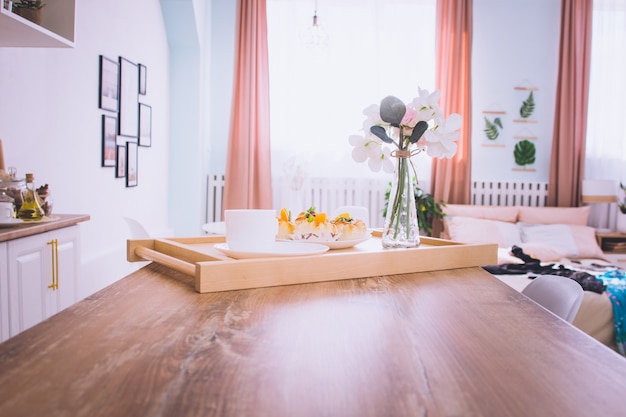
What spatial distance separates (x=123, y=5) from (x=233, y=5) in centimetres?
198

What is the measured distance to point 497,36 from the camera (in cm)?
553

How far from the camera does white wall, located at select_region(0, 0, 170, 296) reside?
2.47 m

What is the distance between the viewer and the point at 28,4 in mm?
2117

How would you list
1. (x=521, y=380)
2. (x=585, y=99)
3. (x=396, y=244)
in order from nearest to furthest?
1. (x=521, y=380)
2. (x=396, y=244)
3. (x=585, y=99)

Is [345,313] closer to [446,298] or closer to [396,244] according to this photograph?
[446,298]

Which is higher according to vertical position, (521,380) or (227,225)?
(227,225)

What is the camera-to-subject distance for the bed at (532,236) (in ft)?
12.1

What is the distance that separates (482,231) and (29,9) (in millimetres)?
3776

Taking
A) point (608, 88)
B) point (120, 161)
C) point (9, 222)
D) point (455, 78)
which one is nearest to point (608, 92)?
point (608, 88)

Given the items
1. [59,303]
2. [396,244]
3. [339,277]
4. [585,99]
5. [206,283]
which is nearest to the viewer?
[206,283]

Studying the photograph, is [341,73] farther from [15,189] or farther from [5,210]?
[5,210]

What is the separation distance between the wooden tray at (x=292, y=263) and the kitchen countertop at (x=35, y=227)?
26.1 inches

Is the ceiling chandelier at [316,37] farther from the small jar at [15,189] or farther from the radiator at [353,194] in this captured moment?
the small jar at [15,189]

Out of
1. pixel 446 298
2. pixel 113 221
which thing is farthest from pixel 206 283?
pixel 113 221
